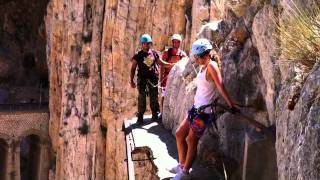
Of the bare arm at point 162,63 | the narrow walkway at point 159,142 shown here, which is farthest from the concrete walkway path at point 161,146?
the bare arm at point 162,63

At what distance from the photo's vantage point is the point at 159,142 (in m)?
7.05

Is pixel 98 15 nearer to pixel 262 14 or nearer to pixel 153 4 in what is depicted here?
pixel 153 4

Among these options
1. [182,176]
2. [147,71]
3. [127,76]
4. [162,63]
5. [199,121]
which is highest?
[127,76]

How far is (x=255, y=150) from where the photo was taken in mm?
4477

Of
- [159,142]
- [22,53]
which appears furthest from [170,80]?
[22,53]

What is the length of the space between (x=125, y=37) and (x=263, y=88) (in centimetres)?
1695

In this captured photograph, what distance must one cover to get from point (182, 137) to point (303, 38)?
2335mm

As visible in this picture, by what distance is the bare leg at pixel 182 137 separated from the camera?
5.16 m

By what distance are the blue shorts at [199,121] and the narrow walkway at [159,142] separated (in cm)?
91

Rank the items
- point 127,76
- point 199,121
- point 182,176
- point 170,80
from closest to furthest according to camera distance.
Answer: point 199,121 → point 182,176 → point 170,80 → point 127,76

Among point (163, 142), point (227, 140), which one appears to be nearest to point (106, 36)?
point (163, 142)

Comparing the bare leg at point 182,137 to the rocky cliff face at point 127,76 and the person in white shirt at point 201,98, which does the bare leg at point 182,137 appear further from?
the rocky cliff face at point 127,76

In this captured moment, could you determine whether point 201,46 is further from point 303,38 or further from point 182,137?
point 303,38

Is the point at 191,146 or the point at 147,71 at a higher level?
the point at 147,71
